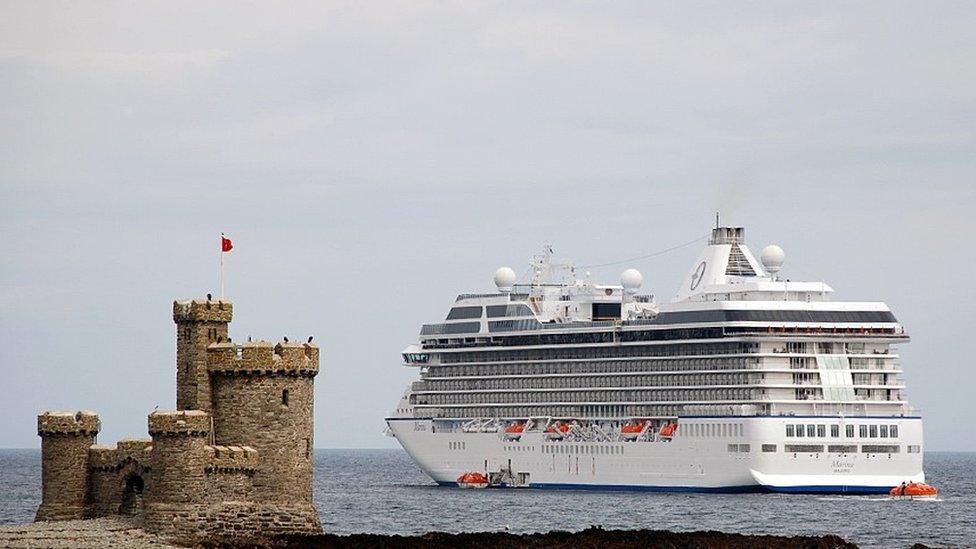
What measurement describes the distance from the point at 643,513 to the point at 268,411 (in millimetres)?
40072

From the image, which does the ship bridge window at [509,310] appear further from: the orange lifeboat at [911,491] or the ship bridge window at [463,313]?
the orange lifeboat at [911,491]

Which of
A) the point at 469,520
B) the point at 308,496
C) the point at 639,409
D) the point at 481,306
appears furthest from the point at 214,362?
the point at 481,306

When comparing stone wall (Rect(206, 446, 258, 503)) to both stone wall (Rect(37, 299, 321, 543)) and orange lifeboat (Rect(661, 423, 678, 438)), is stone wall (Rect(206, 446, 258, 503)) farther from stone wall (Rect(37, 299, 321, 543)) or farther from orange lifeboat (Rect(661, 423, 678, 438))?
orange lifeboat (Rect(661, 423, 678, 438))

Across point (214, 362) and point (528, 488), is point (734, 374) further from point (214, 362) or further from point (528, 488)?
point (214, 362)

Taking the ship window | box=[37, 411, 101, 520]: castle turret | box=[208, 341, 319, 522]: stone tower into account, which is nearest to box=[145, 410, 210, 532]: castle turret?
box=[208, 341, 319, 522]: stone tower

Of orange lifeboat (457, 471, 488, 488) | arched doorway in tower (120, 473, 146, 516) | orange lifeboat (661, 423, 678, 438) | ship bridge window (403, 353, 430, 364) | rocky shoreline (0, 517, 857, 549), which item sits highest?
ship bridge window (403, 353, 430, 364)

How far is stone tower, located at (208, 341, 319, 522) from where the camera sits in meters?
45.8

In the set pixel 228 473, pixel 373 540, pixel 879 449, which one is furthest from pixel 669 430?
pixel 228 473

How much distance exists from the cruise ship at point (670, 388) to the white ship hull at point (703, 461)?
77 millimetres

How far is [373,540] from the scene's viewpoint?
160 ft

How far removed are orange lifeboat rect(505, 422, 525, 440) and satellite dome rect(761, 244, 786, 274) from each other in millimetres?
16090

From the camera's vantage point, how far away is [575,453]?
10806cm

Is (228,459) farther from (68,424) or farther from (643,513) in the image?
(643,513)

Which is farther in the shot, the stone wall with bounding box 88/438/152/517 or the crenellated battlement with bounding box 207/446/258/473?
the stone wall with bounding box 88/438/152/517
